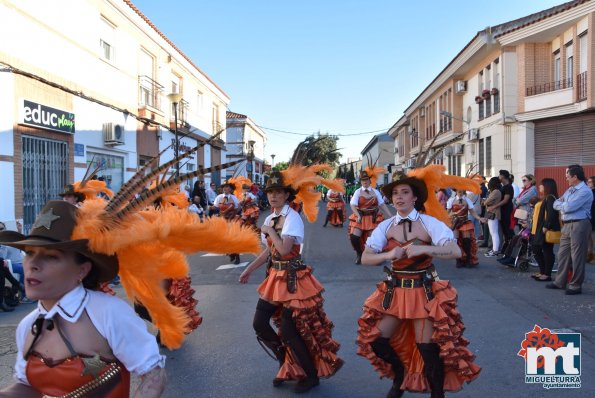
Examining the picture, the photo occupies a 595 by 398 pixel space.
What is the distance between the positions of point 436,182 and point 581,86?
1549 cm

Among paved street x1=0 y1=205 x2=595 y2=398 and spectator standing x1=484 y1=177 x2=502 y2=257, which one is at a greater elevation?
spectator standing x1=484 y1=177 x2=502 y2=257

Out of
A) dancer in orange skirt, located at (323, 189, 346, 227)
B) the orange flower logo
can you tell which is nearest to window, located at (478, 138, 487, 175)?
dancer in orange skirt, located at (323, 189, 346, 227)

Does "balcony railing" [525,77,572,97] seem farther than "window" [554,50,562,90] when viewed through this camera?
No

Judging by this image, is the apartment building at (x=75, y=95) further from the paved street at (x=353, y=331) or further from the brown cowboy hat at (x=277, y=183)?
the brown cowboy hat at (x=277, y=183)

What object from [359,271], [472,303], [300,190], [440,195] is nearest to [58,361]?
[300,190]

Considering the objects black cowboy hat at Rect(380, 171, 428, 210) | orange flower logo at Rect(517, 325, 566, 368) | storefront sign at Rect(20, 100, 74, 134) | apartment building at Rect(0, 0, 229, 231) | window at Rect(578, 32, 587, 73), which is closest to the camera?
black cowboy hat at Rect(380, 171, 428, 210)

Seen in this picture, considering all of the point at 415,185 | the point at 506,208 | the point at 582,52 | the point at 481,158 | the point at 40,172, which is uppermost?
the point at 582,52

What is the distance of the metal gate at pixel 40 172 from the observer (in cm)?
1144

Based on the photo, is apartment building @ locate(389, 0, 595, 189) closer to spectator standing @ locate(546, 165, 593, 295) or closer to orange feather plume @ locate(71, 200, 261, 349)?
spectator standing @ locate(546, 165, 593, 295)

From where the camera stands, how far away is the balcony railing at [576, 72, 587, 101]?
16266 mm

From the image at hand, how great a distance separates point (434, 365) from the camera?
3371 mm

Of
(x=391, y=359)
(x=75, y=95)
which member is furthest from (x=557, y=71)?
(x=391, y=359)

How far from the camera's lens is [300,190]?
16.4 ft

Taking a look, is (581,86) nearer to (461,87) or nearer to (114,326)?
(461,87)
